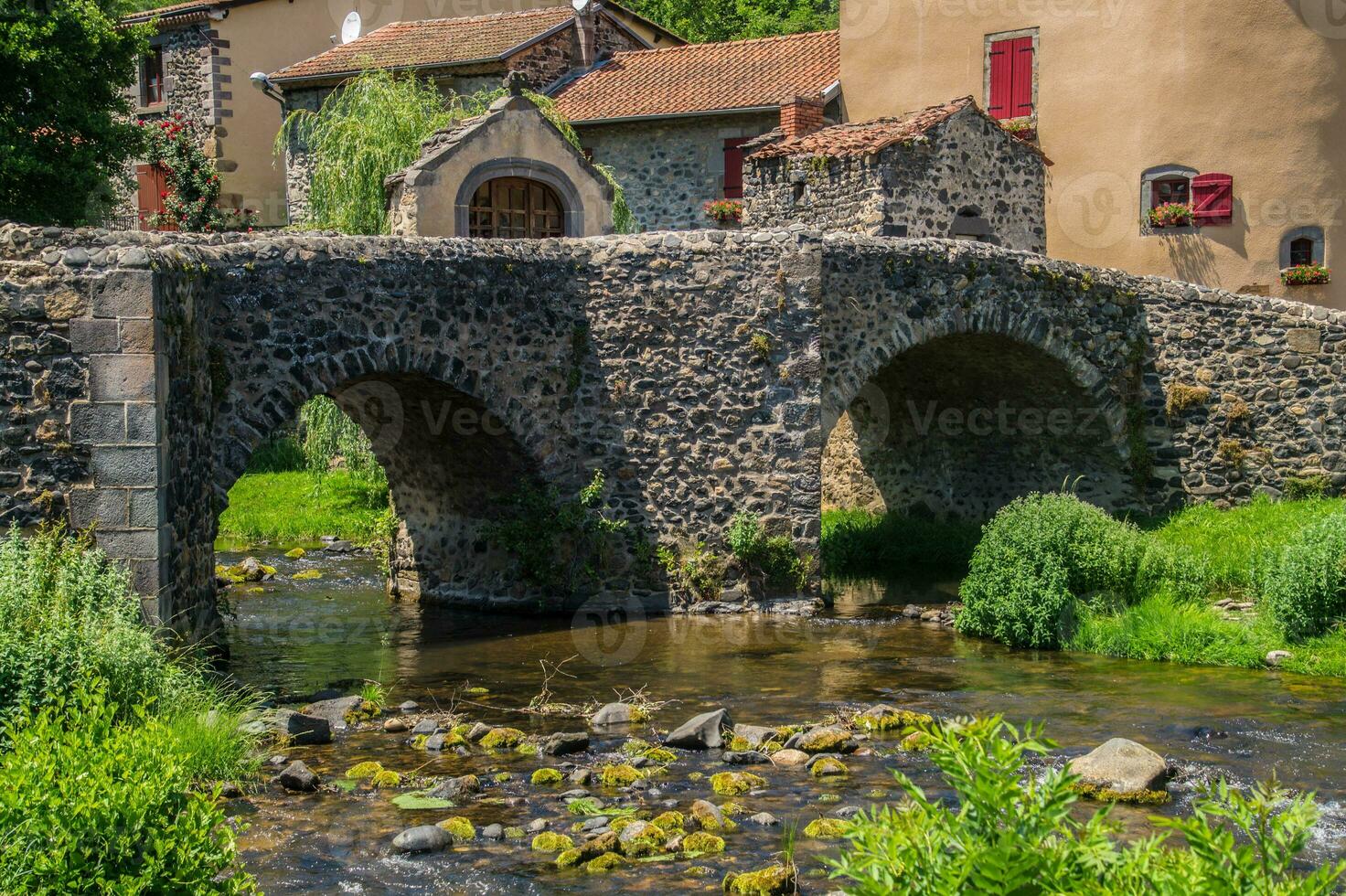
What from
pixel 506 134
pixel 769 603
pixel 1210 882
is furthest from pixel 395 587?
pixel 1210 882

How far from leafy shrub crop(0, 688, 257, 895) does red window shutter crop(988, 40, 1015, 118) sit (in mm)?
18495

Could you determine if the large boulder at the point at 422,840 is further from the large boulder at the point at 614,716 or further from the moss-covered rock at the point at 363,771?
the large boulder at the point at 614,716

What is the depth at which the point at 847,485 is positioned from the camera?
1919cm

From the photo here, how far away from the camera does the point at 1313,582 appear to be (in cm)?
1229

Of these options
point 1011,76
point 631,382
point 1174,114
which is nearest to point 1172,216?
point 1174,114

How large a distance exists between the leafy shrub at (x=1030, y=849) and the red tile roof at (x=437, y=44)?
72.1 feet

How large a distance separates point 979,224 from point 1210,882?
15.0m

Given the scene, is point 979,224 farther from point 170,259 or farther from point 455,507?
point 170,259

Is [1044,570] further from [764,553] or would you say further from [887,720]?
[887,720]

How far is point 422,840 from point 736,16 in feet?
96.4

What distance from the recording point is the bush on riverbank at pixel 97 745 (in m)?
5.35

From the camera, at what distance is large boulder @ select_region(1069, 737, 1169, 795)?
878 centimetres

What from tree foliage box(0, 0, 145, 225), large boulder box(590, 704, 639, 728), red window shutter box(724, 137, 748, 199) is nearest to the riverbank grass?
large boulder box(590, 704, 639, 728)

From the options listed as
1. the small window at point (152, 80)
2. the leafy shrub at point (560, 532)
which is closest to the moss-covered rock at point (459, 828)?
the leafy shrub at point (560, 532)
